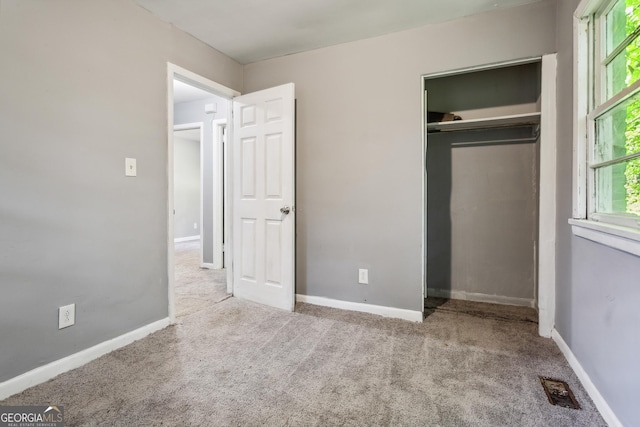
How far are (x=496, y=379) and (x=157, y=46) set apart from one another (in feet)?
10.3

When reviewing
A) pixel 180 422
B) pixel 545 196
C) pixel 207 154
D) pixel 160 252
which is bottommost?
pixel 180 422

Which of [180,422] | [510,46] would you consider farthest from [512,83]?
[180,422]

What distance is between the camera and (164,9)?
2104 millimetres

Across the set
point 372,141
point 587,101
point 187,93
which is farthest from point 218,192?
point 587,101

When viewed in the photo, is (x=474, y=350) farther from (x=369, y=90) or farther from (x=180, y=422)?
(x=369, y=90)

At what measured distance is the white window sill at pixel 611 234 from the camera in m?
1.10

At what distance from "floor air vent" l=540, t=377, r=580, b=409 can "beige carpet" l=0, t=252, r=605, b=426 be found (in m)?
0.04

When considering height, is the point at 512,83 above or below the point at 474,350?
above

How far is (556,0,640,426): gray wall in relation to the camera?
1.15m

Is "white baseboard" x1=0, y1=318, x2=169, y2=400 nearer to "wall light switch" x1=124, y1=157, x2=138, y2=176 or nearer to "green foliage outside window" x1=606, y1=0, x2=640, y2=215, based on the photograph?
"wall light switch" x1=124, y1=157, x2=138, y2=176

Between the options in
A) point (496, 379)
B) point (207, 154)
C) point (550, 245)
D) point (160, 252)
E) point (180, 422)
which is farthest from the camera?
point (207, 154)

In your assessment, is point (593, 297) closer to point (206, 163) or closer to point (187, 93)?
point (206, 163)

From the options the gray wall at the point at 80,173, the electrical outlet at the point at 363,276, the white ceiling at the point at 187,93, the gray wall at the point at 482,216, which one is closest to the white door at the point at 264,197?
the electrical outlet at the point at 363,276

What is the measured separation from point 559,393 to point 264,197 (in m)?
2.40
